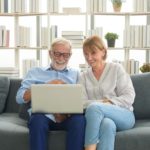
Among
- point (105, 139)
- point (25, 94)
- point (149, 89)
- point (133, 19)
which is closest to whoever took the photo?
point (105, 139)

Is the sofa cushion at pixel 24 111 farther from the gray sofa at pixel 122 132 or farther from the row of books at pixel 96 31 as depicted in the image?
the row of books at pixel 96 31

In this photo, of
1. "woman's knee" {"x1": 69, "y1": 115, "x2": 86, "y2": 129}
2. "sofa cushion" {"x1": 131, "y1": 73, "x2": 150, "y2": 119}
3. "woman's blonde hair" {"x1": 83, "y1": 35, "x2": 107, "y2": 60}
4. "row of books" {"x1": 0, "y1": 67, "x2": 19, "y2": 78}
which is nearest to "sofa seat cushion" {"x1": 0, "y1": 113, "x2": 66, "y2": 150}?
"woman's knee" {"x1": 69, "y1": 115, "x2": 86, "y2": 129}

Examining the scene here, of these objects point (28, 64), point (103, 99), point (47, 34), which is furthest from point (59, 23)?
point (103, 99)

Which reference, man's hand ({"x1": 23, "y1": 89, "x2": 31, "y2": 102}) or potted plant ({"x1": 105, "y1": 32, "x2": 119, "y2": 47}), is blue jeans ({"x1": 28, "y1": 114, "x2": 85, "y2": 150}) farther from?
potted plant ({"x1": 105, "y1": 32, "x2": 119, "y2": 47})

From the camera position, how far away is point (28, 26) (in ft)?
16.5

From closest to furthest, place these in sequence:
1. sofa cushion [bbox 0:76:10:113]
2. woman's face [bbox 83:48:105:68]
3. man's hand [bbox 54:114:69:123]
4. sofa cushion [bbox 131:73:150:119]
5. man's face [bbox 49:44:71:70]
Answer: man's hand [bbox 54:114:69:123], woman's face [bbox 83:48:105:68], man's face [bbox 49:44:71:70], sofa cushion [bbox 131:73:150:119], sofa cushion [bbox 0:76:10:113]

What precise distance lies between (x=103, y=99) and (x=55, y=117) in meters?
0.38

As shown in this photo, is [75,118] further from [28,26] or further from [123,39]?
[28,26]

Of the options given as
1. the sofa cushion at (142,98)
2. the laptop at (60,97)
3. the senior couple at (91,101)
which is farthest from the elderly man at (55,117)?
the sofa cushion at (142,98)

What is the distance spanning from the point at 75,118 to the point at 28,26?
2.71 metres

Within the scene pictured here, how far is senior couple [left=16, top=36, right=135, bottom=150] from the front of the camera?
2.48 metres

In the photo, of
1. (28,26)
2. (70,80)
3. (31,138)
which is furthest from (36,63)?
(31,138)

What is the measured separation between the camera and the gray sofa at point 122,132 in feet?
8.34

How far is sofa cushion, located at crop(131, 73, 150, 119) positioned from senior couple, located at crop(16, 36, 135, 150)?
12.0 inches
